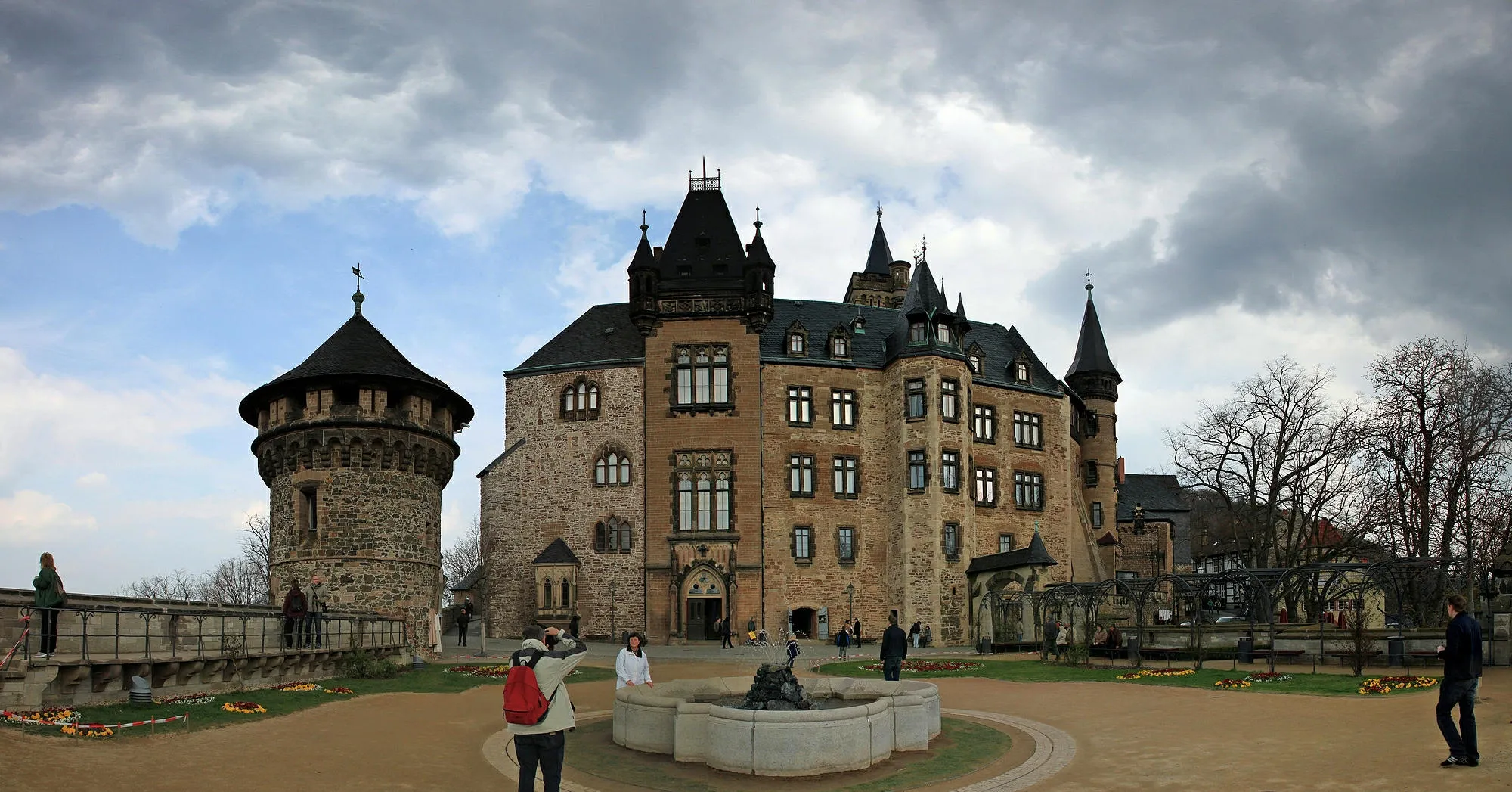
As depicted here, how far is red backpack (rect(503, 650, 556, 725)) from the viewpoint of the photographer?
435 inches

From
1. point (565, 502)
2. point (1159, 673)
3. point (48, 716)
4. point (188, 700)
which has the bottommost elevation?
point (1159, 673)

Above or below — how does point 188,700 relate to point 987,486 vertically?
below

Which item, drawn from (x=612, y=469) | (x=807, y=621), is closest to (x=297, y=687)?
(x=612, y=469)

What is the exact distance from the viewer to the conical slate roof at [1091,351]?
68750 mm

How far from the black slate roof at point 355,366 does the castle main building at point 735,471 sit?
51.8ft

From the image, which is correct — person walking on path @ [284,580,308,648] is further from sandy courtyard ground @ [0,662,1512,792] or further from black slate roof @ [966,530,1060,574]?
black slate roof @ [966,530,1060,574]

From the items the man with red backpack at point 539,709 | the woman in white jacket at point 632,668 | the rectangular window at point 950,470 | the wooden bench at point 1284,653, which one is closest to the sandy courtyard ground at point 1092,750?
the woman in white jacket at point 632,668

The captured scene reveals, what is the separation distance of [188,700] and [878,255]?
68936mm

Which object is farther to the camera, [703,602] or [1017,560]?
[703,602]

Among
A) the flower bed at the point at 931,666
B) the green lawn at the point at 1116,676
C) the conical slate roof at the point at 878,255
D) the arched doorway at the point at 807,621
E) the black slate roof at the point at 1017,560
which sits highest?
the conical slate roof at the point at 878,255

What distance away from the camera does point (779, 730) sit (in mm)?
14312

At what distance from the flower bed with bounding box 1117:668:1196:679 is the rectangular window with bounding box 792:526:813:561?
24526 millimetres

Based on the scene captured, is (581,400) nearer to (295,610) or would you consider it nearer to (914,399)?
(914,399)

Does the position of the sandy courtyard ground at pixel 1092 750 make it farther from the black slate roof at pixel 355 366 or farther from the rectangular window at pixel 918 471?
the rectangular window at pixel 918 471
